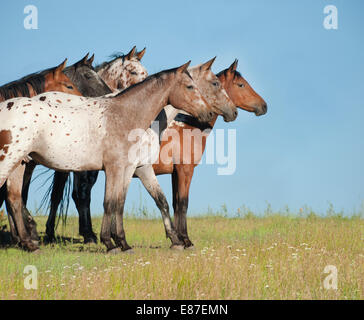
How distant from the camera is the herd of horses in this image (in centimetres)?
711

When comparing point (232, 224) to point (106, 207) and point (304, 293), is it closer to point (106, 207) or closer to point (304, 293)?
point (106, 207)

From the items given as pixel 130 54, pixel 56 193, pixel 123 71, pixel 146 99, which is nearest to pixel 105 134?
pixel 146 99

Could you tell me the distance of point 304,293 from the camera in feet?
16.9

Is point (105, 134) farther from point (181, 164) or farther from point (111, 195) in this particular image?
point (181, 164)

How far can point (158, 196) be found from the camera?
8.05 m

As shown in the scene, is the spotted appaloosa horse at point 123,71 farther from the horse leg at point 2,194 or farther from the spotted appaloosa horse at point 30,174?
the horse leg at point 2,194

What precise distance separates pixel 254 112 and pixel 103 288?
5.60 m

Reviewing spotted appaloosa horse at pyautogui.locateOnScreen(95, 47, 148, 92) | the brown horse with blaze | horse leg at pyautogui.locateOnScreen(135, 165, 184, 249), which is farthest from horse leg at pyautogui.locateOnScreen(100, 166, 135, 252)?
spotted appaloosa horse at pyautogui.locateOnScreen(95, 47, 148, 92)

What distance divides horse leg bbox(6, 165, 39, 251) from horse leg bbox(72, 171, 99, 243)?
1.39 m

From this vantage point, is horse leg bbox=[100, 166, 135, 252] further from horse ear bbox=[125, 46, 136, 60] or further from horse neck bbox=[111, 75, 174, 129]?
horse ear bbox=[125, 46, 136, 60]

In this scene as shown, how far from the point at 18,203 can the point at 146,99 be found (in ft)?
8.45

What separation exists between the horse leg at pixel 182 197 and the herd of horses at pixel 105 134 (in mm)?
17

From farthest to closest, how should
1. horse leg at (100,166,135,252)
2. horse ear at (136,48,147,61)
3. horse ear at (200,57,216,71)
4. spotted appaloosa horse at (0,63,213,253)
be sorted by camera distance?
horse ear at (136,48,147,61), horse ear at (200,57,216,71), horse leg at (100,166,135,252), spotted appaloosa horse at (0,63,213,253)
